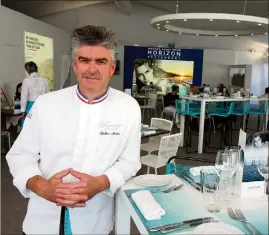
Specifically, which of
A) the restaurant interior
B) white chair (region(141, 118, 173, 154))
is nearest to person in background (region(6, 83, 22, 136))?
the restaurant interior

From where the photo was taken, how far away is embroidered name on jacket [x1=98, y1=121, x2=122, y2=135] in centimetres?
119

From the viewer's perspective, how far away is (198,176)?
1.43 m

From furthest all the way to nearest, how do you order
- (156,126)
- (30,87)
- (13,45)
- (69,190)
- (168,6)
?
(168,6) → (13,45) → (30,87) → (156,126) → (69,190)

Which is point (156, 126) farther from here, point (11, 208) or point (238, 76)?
point (238, 76)

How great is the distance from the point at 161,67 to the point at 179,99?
641 cm

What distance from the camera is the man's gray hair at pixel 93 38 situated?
43.3 inches

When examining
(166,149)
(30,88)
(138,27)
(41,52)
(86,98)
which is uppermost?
(138,27)

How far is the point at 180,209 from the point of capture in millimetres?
1083

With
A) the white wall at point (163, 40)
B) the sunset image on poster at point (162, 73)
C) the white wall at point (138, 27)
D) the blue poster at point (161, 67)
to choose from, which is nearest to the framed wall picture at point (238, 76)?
the white wall at point (163, 40)

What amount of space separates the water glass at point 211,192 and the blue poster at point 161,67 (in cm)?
1091

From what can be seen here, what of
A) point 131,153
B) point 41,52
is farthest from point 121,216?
point 41,52

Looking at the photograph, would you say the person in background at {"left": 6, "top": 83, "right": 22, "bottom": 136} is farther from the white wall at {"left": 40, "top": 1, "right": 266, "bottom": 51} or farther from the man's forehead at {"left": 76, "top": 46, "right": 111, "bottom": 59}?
the white wall at {"left": 40, "top": 1, "right": 266, "bottom": 51}

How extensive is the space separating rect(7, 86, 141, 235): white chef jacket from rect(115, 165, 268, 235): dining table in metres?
0.10

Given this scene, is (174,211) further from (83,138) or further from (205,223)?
(83,138)
